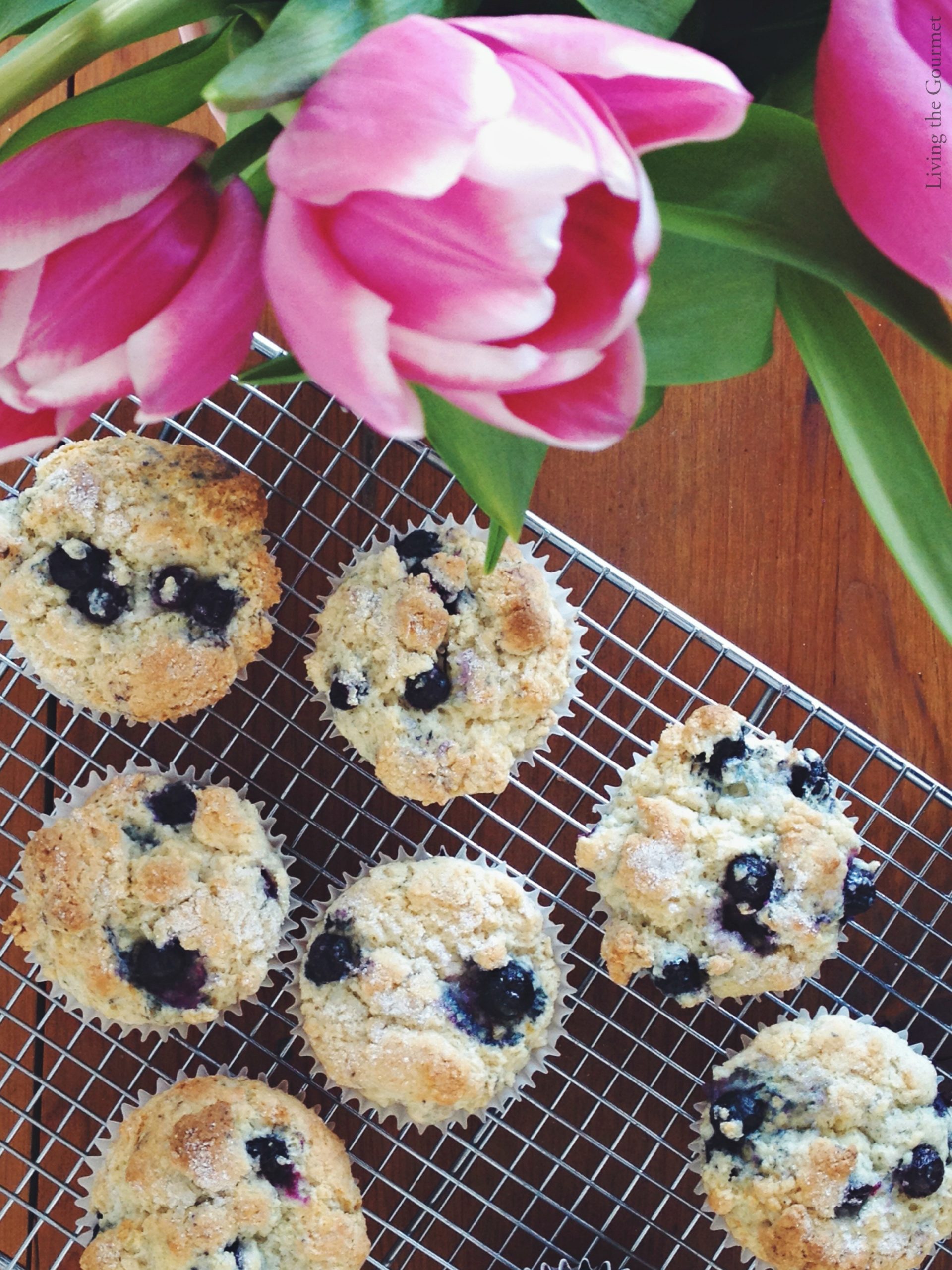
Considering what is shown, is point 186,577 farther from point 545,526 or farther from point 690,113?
point 690,113

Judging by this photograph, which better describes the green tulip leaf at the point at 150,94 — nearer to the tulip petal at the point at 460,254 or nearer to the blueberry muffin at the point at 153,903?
the tulip petal at the point at 460,254

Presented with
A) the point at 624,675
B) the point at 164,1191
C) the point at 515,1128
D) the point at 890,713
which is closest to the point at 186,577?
the point at 624,675

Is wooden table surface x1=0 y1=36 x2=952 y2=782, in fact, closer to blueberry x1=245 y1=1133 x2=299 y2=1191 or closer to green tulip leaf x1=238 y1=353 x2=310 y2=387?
green tulip leaf x1=238 y1=353 x2=310 y2=387

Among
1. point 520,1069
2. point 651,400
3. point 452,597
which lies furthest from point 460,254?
point 520,1069

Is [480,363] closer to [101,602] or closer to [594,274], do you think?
[594,274]

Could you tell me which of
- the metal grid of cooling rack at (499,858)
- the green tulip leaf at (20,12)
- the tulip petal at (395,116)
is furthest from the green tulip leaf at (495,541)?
the metal grid of cooling rack at (499,858)

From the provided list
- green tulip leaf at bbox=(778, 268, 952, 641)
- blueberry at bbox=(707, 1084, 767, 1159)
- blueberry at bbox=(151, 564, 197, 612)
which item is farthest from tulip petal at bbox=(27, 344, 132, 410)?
blueberry at bbox=(707, 1084, 767, 1159)

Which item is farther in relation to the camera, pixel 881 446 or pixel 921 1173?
pixel 921 1173
